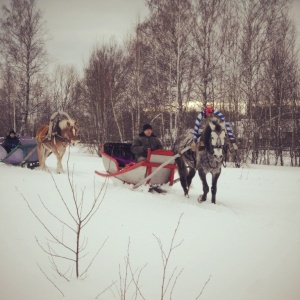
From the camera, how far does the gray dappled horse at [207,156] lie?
460cm

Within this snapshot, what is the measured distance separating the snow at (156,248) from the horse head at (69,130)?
3016 millimetres

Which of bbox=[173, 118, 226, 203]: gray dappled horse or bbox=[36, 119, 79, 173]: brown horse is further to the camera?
bbox=[36, 119, 79, 173]: brown horse

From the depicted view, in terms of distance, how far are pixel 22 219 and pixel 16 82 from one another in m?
14.8

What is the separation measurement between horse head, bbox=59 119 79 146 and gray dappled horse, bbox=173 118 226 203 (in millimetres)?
3630

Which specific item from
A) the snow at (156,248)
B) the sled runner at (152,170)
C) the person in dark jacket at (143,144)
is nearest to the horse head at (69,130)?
the sled runner at (152,170)

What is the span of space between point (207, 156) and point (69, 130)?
4.62 m

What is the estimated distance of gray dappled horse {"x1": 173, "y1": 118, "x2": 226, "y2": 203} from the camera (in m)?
4.60

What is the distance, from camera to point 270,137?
13789 mm

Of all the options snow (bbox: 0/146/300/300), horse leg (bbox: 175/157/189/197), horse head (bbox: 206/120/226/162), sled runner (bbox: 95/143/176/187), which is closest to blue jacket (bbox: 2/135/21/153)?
snow (bbox: 0/146/300/300)

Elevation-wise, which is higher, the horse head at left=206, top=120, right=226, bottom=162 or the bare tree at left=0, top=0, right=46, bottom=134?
the bare tree at left=0, top=0, right=46, bottom=134

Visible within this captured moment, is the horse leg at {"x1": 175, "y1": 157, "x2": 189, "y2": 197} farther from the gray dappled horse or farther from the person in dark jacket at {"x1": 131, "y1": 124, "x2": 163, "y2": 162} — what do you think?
the person in dark jacket at {"x1": 131, "y1": 124, "x2": 163, "y2": 162}

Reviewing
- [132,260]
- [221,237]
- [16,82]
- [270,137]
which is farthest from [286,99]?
[16,82]

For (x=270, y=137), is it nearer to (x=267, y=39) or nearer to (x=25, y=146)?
(x=267, y=39)

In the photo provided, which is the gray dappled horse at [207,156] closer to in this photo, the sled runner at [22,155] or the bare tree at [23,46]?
the sled runner at [22,155]
